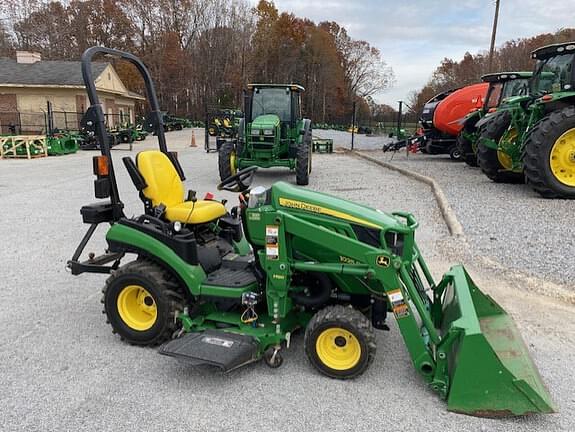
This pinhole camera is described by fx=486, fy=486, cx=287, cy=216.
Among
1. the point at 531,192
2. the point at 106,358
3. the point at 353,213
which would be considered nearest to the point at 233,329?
the point at 106,358

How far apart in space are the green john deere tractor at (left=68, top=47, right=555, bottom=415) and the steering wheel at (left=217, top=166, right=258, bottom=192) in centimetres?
1

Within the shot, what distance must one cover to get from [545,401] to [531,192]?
7.22 m

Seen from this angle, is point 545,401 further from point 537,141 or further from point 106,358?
point 537,141

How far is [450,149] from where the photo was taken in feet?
53.6

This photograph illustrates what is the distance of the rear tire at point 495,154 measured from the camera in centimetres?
972

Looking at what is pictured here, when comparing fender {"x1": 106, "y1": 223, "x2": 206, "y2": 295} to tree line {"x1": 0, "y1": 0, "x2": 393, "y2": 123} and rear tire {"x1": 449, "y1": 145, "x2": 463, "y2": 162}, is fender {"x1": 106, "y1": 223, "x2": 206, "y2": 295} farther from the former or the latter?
tree line {"x1": 0, "y1": 0, "x2": 393, "y2": 123}

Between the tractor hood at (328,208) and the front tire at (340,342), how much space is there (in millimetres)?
586

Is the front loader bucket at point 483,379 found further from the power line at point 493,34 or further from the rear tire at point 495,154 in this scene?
the power line at point 493,34

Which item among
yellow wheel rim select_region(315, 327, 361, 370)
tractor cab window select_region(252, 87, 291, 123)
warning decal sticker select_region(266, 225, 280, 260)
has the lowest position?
yellow wheel rim select_region(315, 327, 361, 370)

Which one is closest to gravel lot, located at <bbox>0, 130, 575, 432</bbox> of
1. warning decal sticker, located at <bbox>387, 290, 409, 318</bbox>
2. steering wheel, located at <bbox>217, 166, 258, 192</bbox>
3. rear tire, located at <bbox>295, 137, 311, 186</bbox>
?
warning decal sticker, located at <bbox>387, 290, 409, 318</bbox>

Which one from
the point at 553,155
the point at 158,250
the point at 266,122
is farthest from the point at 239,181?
the point at 266,122

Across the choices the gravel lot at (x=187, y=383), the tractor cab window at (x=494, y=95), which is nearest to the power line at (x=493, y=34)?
the tractor cab window at (x=494, y=95)

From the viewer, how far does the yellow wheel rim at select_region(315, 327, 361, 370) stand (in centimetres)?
306

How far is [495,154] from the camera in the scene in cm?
996
